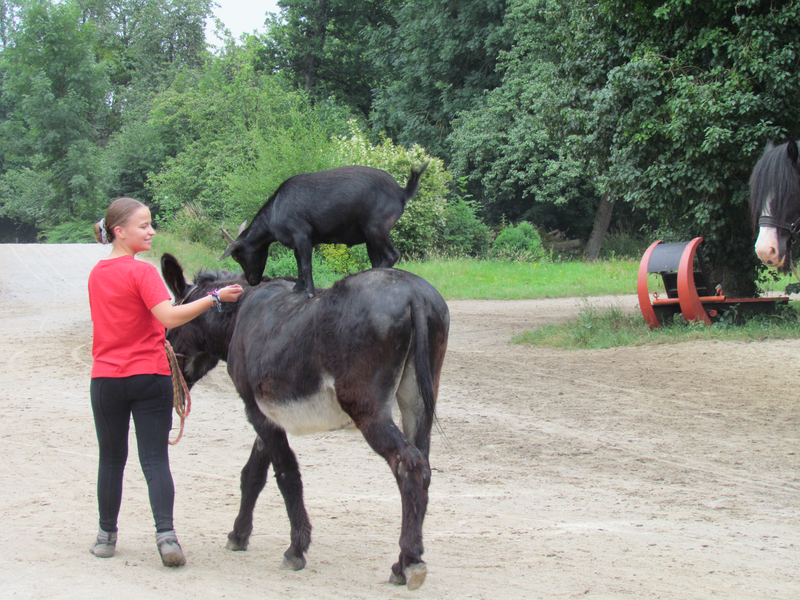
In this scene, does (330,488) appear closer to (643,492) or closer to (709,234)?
(643,492)

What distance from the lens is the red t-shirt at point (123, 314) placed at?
11.8ft

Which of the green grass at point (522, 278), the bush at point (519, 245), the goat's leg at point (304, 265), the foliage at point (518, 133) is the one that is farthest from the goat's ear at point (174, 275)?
the foliage at point (518, 133)

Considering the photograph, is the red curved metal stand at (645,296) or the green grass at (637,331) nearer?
the green grass at (637,331)

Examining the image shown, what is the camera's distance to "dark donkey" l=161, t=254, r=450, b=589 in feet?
11.4

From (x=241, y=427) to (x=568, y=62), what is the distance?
30.4ft

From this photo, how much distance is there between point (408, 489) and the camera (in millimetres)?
3396

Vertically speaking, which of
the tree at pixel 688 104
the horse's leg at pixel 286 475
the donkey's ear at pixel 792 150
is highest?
the tree at pixel 688 104

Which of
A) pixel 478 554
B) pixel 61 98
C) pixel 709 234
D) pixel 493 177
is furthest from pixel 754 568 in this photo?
pixel 61 98

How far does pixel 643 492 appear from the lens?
5309 millimetres

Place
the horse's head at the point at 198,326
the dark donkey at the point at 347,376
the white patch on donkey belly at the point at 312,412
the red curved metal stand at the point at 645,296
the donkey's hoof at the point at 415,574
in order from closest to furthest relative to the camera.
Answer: the donkey's hoof at the point at 415,574 → the dark donkey at the point at 347,376 → the white patch on donkey belly at the point at 312,412 → the horse's head at the point at 198,326 → the red curved metal stand at the point at 645,296

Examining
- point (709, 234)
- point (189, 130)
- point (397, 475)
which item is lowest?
point (397, 475)

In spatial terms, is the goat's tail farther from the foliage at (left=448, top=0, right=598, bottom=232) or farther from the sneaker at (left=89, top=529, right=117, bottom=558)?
the foliage at (left=448, top=0, right=598, bottom=232)

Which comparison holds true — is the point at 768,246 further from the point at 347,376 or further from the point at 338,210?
the point at 347,376

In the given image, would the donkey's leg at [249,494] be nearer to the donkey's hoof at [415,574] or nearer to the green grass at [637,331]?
the donkey's hoof at [415,574]
